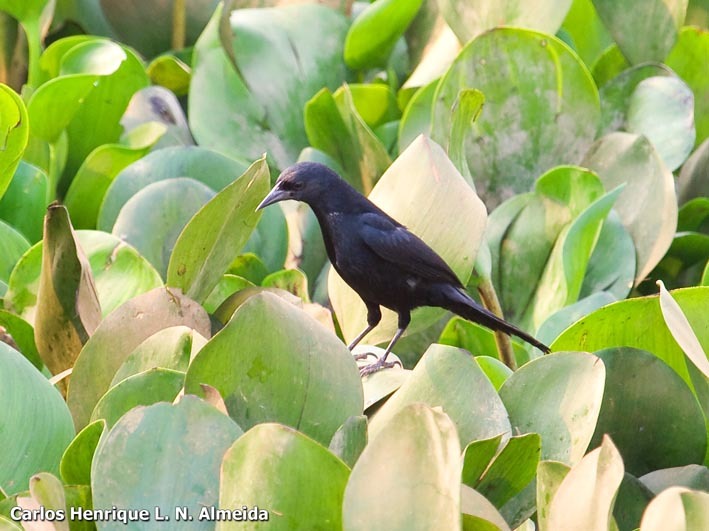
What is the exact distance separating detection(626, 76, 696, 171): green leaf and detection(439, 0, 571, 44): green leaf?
10.7 inches

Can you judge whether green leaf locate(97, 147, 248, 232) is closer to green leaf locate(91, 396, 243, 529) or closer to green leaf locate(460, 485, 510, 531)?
green leaf locate(91, 396, 243, 529)

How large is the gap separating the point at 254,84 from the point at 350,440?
164cm

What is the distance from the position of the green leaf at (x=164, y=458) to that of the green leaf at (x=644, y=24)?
1.99 meters

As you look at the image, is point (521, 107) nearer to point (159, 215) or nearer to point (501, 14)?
point (501, 14)

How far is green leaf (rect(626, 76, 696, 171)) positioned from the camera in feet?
9.61

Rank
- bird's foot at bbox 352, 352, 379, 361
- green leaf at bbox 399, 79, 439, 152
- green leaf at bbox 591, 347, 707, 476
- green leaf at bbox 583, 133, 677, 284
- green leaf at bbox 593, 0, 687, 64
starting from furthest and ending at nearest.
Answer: green leaf at bbox 593, 0, 687, 64
green leaf at bbox 399, 79, 439, 152
green leaf at bbox 583, 133, 677, 284
bird's foot at bbox 352, 352, 379, 361
green leaf at bbox 591, 347, 707, 476

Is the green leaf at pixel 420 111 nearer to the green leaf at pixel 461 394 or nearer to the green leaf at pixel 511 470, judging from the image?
the green leaf at pixel 461 394

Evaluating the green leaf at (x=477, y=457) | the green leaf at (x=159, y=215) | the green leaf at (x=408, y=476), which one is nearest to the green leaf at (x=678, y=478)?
the green leaf at (x=477, y=457)

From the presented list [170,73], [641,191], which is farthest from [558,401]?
[170,73]

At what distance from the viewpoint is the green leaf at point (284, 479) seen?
55.8 inches

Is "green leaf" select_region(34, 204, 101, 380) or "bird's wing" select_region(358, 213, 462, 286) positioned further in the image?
"bird's wing" select_region(358, 213, 462, 286)

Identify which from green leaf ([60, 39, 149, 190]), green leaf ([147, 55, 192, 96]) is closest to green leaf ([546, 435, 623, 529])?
green leaf ([60, 39, 149, 190])

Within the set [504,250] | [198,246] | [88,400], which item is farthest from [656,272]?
[88,400]

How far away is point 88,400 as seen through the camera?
1.91 meters
